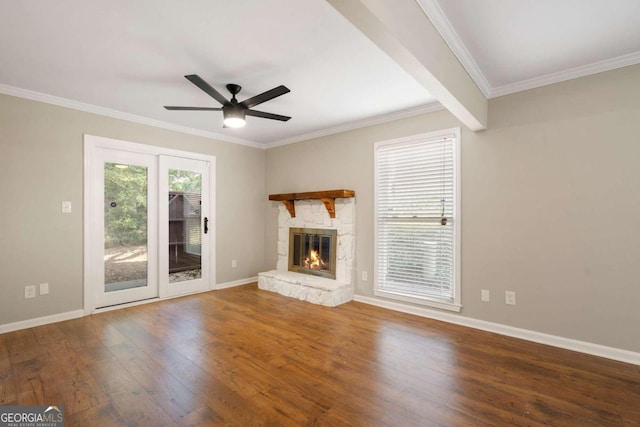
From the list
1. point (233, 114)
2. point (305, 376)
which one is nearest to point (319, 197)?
point (233, 114)

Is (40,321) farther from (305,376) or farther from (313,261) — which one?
(313,261)

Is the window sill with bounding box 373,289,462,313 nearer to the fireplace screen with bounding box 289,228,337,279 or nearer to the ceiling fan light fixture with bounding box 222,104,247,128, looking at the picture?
the fireplace screen with bounding box 289,228,337,279

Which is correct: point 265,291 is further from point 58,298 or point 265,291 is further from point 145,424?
point 145,424

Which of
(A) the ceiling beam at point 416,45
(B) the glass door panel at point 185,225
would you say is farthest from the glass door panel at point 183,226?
(A) the ceiling beam at point 416,45

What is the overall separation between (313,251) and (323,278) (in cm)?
48

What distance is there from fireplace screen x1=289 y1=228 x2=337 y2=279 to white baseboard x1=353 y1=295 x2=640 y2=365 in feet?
2.99

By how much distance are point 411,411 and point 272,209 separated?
4.15 metres

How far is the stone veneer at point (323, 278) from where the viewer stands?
407 centimetres

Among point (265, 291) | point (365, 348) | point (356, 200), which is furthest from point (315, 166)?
point (365, 348)

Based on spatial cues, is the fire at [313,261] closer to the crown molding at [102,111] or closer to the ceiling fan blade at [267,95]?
the crown molding at [102,111]

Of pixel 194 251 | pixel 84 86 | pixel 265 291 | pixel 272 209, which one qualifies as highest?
pixel 84 86

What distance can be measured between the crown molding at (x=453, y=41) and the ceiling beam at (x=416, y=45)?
0.11 ft

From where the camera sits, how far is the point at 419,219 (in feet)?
12.0

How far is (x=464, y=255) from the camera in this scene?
3.32 m
